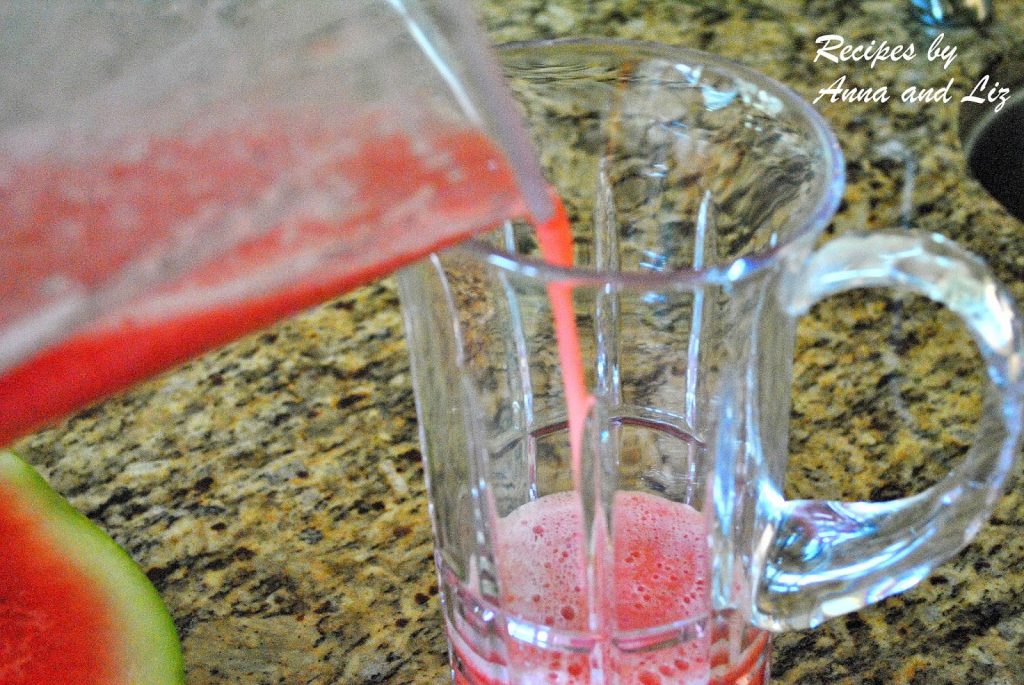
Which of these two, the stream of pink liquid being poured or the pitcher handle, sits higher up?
the pitcher handle

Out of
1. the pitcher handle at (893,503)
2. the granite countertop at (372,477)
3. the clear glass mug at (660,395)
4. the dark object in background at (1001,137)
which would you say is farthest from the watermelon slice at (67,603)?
the dark object in background at (1001,137)

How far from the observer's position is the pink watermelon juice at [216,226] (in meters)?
0.40

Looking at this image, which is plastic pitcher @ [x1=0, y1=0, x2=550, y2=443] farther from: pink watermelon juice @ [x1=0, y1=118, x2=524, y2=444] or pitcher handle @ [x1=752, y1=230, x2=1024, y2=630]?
pitcher handle @ [x1=752, y1=230, x2=1024, y2=630]

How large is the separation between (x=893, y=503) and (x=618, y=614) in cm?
13

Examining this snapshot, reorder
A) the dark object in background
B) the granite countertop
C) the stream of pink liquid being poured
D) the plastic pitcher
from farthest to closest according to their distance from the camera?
the dark object in background → the granite countertop → the stream of pink liquid being poured → the plastic pitcher

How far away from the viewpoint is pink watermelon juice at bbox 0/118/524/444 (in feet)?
1.31

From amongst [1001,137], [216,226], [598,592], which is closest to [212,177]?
[216,226]

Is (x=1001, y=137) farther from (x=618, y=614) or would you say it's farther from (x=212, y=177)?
(x=212, y=177)

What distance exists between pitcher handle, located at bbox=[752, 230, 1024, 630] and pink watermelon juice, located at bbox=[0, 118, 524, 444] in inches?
Result: 5.0

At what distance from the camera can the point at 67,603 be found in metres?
0.63

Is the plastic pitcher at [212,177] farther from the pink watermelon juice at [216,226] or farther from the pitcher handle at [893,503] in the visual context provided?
the pitcher handle at [893,503]

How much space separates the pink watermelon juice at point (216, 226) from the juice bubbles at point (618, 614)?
0.47ft

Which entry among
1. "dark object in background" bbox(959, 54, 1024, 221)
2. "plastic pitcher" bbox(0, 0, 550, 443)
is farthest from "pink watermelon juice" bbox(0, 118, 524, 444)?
"dark object in background" bbox(959, 54, 1024, 221)

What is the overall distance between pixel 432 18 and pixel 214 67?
0.09 metres
